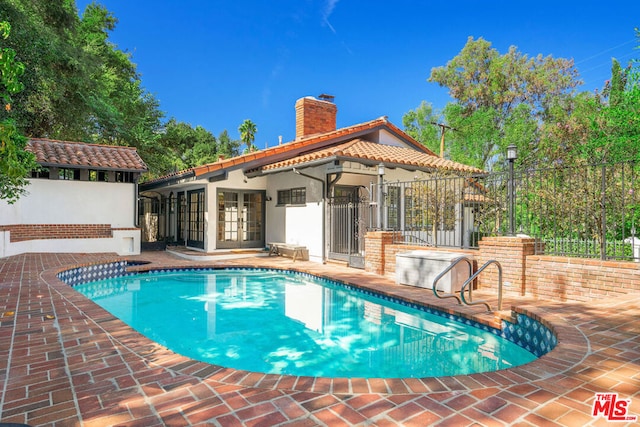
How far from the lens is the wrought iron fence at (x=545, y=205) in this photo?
6.58 m

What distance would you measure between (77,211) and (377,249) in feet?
37.3

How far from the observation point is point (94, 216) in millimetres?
14203

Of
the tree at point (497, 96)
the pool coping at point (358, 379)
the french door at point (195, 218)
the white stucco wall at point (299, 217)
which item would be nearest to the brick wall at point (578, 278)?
the pool coping at point (358, 379)

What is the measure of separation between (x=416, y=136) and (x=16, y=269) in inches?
1192

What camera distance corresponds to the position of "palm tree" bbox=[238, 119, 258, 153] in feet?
136

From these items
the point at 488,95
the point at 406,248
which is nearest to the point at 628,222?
the point at 406,248

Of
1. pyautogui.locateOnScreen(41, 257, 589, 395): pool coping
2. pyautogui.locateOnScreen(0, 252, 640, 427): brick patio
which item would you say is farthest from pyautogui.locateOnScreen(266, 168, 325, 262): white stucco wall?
pyautogui.locateOnScreen(0, 252, 640, 427): brick patio

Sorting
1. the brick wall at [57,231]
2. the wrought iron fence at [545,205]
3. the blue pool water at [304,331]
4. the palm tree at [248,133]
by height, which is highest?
the palm tree at [248,133]

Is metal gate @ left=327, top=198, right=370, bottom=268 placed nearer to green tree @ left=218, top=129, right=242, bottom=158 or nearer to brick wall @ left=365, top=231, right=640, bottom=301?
brick wall @ left=365, top=231, right=640, bottom=301

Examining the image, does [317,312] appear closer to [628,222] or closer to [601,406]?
[601,406]

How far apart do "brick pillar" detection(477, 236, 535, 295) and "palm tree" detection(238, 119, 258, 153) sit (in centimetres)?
3626

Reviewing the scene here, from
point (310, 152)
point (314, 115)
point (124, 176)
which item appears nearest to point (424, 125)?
point (314, 115)

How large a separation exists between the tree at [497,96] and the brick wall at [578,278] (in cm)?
2232

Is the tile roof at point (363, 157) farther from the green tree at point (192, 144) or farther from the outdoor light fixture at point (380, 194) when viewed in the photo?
the green tree at point (192, 144)
